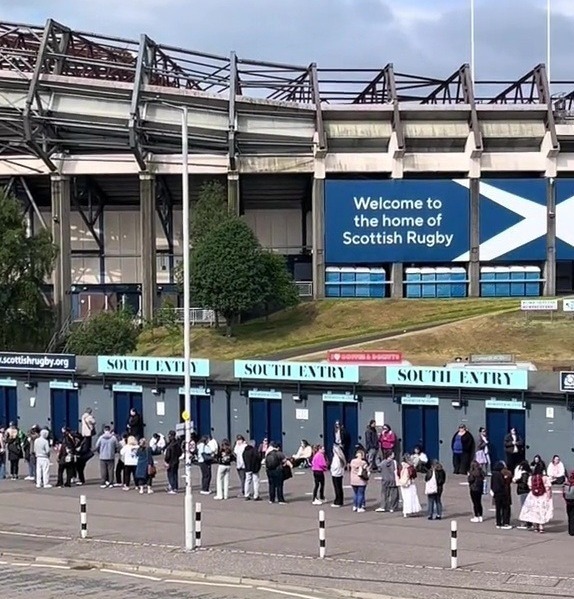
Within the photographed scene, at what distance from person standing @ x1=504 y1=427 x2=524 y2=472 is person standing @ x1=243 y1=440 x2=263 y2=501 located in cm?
759

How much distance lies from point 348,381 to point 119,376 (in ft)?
31.6

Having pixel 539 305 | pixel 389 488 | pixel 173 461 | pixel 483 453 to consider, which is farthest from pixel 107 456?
pixel 539 305

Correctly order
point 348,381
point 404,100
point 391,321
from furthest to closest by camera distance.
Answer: point 404,100
point 391,321
point 348,381

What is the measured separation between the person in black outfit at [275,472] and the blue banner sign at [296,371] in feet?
23.3

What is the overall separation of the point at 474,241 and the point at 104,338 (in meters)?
31.1

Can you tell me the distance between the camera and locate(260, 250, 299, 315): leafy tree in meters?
75.3

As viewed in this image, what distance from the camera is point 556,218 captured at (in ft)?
264

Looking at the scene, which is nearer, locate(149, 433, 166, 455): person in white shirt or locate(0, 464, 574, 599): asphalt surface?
locate(0, 464, 574, 599): asphalt surface

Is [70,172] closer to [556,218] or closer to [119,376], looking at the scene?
[556,218]

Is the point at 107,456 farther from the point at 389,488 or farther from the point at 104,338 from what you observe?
the point at 104,338

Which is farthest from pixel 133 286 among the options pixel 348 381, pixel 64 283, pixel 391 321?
pixel 348 381

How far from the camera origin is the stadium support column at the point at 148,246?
265 ft

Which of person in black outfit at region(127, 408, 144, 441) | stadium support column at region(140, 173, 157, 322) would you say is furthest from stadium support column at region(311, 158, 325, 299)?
person in black outfit at region(127, 408, 144, 441)

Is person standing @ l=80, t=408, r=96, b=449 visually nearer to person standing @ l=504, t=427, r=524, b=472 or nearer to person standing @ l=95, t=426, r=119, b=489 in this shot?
person standing @ l=95, t=426, r=119, b=489
